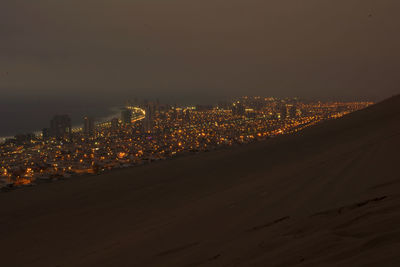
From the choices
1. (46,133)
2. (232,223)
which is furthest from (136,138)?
(232,223)

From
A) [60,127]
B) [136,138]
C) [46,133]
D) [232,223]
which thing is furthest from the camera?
[60,127]

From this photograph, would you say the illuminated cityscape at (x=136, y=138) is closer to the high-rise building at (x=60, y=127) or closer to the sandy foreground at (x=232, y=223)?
the high-rise building at (x=60, y=127)

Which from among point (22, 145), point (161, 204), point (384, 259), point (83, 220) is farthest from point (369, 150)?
point (22, 145)

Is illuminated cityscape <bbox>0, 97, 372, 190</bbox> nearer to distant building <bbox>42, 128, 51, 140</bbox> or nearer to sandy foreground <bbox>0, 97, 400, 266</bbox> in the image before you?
distant building <bbox>42, 128, 51, 140</bbox>

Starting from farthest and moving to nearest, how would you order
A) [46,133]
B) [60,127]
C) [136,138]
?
[60,127], [46,133], [136,138]

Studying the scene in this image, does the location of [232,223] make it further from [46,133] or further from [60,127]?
[60,127]

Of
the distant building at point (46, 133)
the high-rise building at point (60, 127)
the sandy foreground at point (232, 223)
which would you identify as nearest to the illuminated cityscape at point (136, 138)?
the high-rise building at point (60, 127)

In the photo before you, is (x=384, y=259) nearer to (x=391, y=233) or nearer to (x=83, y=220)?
(x=391, y=233)
